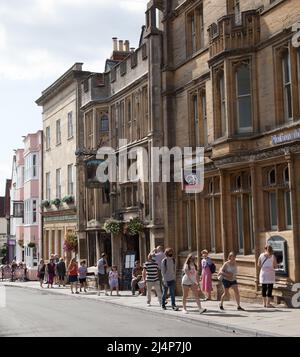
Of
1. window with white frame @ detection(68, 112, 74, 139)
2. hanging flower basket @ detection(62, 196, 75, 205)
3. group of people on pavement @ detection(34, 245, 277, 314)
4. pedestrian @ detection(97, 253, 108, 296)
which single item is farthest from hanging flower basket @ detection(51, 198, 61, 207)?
pedestrian @ detection(97, 253, 108, 296)

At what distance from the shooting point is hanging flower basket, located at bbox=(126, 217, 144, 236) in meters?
23.8

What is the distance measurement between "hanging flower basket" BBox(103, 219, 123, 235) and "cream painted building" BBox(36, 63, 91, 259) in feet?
23.3

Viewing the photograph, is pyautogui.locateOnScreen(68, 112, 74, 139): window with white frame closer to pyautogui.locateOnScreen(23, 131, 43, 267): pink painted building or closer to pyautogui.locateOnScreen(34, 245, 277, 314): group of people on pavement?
pyautogui.locateOnScreen(23, 131, 43, 267): pink painted building

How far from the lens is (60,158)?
3684 cm

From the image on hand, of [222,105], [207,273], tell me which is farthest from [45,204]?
[222,105]

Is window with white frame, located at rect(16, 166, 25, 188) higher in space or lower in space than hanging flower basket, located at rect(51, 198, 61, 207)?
higher

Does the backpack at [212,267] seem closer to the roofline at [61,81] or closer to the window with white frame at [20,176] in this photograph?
the roofline at [61,81]

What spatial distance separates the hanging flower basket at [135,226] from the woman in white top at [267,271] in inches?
340

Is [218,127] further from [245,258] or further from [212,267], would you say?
[212,267]

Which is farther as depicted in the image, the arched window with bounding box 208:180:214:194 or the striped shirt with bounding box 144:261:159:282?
the arched window with bounding box 208:180:214:194

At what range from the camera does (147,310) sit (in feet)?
56.1

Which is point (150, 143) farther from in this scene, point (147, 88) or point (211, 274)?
point (211, 274)

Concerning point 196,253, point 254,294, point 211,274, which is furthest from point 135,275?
point 254,294

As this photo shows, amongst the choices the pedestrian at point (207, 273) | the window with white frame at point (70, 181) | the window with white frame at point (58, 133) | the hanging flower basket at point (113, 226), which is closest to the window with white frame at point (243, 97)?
the pedestrian at point (207, 273)
